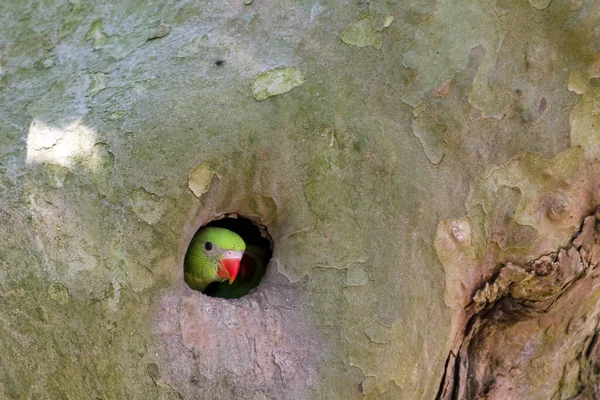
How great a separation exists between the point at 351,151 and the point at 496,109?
58cm

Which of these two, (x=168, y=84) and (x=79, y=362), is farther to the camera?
(x=168, y=84)

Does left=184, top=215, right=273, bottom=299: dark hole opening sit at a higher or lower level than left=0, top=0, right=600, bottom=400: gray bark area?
lower

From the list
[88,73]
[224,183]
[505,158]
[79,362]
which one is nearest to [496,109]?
[505,158]

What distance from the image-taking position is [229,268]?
9.37 ft

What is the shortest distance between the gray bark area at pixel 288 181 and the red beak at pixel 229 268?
2.42 ft

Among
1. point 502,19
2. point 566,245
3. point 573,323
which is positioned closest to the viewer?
point 502,19

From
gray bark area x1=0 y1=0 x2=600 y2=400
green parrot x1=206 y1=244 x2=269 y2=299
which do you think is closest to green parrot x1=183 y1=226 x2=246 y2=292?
green parrot x1=206 y1=244 x2=269 y2=299

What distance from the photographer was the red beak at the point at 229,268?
2838 millimetres

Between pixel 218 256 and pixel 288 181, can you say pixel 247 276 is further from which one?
pixel 288 181

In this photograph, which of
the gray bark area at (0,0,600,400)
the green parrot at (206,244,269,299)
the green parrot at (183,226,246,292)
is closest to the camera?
the gray bark area at (0,0,600,400)

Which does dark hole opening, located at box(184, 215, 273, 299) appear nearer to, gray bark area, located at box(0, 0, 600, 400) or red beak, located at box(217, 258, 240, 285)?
red beak, located at box(217, 258, 240, 285)

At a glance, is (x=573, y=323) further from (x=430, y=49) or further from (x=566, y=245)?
(x=430, y=49)

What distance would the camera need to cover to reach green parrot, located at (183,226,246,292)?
2.82 meters

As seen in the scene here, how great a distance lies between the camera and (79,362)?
180 cm
